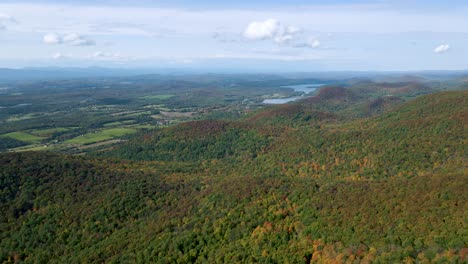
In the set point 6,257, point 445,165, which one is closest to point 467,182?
point 445,165

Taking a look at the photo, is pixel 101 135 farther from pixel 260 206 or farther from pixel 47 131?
pixel 260 206

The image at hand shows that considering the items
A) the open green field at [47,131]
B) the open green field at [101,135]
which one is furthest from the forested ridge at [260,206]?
the open green field at [47,131]

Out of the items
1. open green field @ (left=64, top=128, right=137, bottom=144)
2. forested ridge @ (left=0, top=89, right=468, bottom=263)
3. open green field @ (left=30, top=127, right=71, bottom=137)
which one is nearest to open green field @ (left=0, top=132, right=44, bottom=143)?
open green field @ (left=30, top=127, right=71, bottom=137)

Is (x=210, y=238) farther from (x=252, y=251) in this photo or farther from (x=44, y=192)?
(x=44, y=192)

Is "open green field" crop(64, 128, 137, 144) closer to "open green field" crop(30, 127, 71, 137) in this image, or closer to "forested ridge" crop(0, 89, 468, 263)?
"open green field" crop(30, 127, 71, 137)

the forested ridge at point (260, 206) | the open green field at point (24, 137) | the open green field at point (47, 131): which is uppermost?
the forested ridge at point (260, 206)

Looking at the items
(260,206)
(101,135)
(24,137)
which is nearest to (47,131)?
(24,137)

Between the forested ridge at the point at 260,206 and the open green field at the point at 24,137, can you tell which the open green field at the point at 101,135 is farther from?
the forested ridge at the point at 260,206
